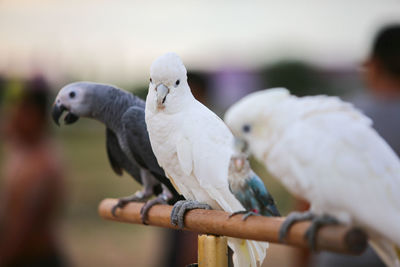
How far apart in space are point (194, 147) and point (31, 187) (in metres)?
1.21

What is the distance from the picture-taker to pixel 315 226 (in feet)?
1.92

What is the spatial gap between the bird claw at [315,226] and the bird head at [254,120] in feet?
0.35

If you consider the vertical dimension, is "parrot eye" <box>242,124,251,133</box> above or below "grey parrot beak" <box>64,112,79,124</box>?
above

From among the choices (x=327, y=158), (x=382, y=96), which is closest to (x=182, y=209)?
(x=327, y=158)

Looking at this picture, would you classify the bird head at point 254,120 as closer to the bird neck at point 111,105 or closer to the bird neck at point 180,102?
the bird neck at point 180,102

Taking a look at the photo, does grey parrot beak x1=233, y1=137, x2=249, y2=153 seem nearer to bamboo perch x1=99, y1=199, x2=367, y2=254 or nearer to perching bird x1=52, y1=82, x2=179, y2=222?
bamboo perch x1=99, y1=199, x2=367, y2=254

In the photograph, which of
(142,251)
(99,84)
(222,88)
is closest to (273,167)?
(99,84)

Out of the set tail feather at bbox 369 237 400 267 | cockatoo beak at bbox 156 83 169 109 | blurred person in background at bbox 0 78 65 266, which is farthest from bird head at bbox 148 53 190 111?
blurred person in background at bbox 0 78 65 266

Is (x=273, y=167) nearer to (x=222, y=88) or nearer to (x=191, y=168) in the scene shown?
(x=191, y=168)

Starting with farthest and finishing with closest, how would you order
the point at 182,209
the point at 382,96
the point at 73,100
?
the point at 382,96 → the point at 73,100 → the point at 182,209

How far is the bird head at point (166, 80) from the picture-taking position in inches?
28.7

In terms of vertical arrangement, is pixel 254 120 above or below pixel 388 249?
above

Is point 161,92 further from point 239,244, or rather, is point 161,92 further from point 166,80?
point 239,244

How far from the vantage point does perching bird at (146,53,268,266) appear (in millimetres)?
778
